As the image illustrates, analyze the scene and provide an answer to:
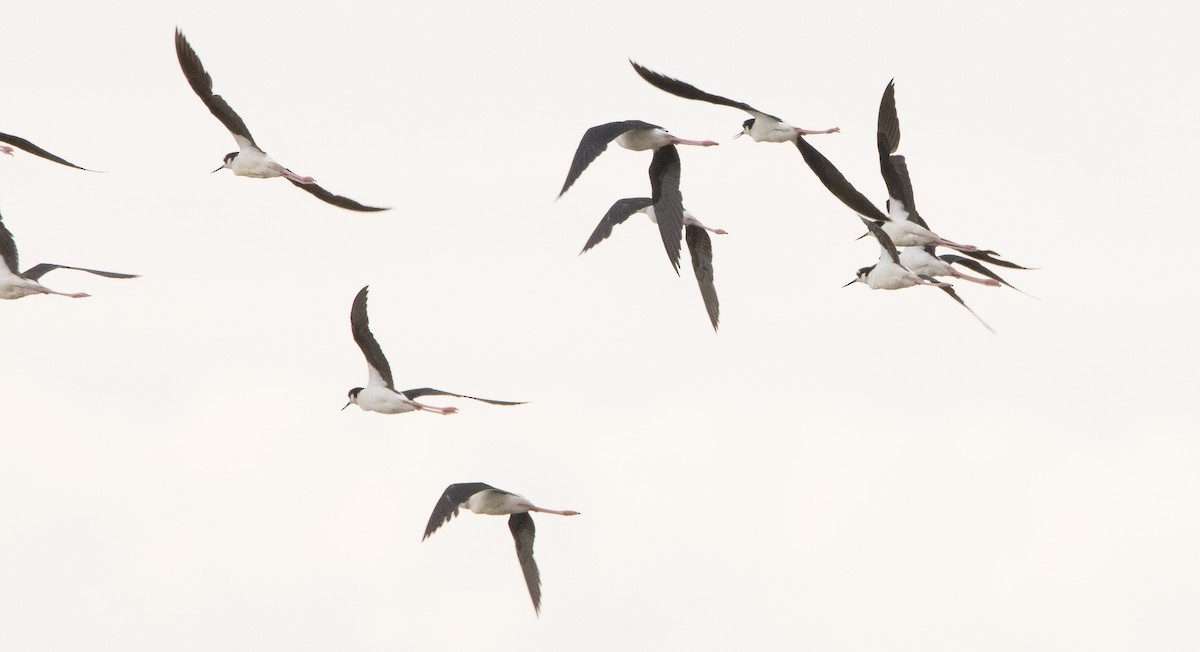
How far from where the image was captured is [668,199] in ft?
63.8

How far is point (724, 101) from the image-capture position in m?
18.6

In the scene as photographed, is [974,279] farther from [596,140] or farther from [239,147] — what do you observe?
[239,147]

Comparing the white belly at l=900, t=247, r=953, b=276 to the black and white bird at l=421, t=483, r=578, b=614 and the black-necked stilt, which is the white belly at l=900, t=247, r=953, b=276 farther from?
the black and white bird at l=421, t=483, r=578, b=614

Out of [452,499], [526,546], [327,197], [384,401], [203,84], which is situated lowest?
[526,546]

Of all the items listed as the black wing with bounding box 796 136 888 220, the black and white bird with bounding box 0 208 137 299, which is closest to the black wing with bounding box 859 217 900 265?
the black wing with bounding box 796 136 888 220

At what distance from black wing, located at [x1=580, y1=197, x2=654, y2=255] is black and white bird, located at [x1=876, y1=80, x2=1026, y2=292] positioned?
3.28 meters

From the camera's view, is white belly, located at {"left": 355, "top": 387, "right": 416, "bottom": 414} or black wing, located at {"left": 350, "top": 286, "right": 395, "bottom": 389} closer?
black wing, located at {"left": 350, "top": 286, "right": 395, "bottom": 389}

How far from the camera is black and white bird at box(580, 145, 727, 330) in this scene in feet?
61.3

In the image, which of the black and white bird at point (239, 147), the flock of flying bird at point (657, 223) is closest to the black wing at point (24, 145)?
the flock of flying bird at point (657, 223)

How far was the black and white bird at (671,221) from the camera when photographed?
61.3 ft

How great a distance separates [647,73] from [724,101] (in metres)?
0.87

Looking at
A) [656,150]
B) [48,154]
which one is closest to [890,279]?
[656,150]

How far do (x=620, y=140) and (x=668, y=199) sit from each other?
1104 millimetres

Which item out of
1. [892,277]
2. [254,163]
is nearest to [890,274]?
[892,277]
